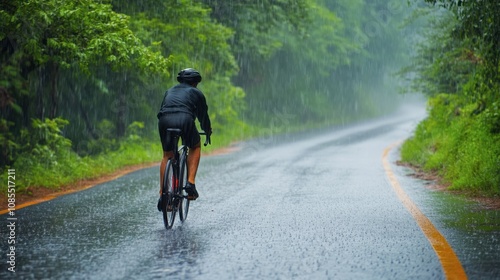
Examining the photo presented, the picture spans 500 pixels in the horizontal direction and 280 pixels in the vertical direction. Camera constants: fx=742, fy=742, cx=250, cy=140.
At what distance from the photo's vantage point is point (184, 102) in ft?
28.2

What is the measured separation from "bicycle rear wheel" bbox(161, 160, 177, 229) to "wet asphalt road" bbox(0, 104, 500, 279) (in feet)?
0.53

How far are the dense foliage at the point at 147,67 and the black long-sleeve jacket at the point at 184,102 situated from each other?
3357 millimetres

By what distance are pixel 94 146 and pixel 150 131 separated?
14.8 ft

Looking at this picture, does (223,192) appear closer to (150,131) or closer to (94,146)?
(94,146)

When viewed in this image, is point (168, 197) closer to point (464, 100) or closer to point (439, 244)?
point (439, 244)

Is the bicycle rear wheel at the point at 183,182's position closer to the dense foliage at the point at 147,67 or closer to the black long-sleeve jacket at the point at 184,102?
the black long-sleeve jacket at the point at 184,102

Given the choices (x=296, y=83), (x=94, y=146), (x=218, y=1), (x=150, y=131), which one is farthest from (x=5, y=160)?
(x=296, y=83)

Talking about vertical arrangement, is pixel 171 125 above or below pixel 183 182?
above

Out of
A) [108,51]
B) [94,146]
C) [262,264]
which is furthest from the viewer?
[94,146]

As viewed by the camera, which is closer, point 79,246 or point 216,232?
point 79,246

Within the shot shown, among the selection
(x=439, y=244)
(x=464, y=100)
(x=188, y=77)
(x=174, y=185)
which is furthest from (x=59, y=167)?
(x=439, y=244)

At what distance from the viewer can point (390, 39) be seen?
182 ft

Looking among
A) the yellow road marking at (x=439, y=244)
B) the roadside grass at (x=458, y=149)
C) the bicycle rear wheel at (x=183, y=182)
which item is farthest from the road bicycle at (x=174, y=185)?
the roadside grass at (x=458, y=149)

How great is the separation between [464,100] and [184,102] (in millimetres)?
11310
